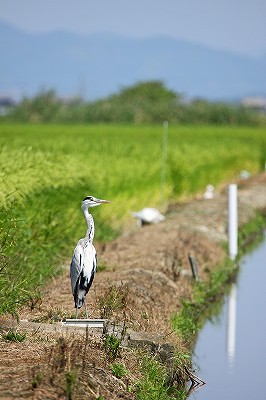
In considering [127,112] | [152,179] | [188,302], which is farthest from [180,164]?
[127,112]

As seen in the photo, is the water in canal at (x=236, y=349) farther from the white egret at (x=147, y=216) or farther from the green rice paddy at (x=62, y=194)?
the white egret at (x=147, y=216)

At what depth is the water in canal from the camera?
916 cm

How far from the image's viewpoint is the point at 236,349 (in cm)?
1072

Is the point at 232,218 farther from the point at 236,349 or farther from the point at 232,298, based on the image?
the point at 236,349

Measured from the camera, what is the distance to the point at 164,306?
33.9 ft

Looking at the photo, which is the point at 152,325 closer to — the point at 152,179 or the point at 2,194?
the point at 2,194

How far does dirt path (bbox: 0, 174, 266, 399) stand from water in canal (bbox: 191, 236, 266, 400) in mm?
499

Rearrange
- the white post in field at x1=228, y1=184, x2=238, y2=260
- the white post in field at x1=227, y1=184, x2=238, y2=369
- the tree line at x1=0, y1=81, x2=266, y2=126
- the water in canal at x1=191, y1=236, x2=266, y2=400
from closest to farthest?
the water in canal at x1=191, y1=236, x2=266, y2=400
the white post in field at x1=227, y1=184, x2=238, y2=369
the white post in field at x1=228, y1=184, x2=238, y2=260
the tree line at x1=0, y1=81, x2=266, y2=126

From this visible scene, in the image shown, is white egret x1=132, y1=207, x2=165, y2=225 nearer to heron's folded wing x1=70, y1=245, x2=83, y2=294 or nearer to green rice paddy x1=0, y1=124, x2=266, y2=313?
green rice paddy x1=0, y1=124, x2=266, y2=313

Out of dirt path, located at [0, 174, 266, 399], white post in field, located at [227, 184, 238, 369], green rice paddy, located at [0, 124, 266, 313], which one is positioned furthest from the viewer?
white post in field, located at [227, 184, 238, 369]

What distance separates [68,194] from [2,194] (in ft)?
13.4

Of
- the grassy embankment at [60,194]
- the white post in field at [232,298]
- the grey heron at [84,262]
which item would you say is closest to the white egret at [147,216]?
the grassy embankment at [60,194]

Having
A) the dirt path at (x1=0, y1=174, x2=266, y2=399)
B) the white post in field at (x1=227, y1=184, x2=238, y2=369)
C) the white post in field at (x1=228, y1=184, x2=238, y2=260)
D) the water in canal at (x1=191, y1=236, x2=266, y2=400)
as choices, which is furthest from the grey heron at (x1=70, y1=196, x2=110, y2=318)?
the white post in field at (x1=228, y1=184, x2=238, y2=260)

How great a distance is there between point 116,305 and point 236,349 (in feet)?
7.81
